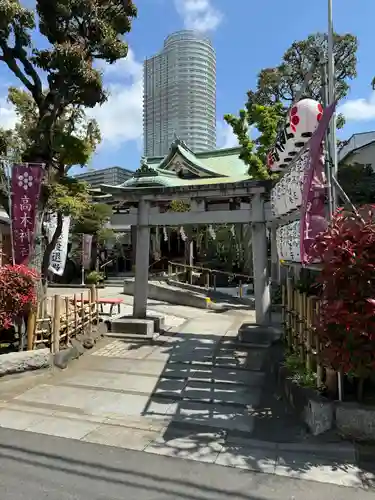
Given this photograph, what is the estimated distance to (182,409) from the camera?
20.7 feet

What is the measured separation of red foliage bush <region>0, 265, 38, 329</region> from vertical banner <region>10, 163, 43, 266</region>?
1.31m

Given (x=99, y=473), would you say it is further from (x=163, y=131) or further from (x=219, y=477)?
(x=163, y=131)

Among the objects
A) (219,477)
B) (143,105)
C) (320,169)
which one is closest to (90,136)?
(320,169)

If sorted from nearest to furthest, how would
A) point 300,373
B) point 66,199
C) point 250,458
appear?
point 250,458 < point 300,373 < point 66,199

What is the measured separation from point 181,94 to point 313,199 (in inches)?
1334

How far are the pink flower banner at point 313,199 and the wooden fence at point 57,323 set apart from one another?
5.17 metres

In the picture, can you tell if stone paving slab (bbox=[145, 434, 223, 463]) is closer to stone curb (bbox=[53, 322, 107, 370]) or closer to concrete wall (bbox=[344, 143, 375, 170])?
stone curb (bbox=[53, 322, 107, 370])

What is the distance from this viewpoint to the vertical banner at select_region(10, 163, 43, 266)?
8812 mm

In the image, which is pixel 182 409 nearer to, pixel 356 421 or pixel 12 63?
pixel 356 421

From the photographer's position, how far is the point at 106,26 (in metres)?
9.31

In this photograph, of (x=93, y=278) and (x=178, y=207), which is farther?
(x=93, y=278)

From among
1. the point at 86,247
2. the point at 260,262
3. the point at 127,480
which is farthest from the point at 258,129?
the point at 127,480

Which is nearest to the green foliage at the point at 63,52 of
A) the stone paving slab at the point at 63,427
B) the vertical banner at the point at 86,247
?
the stone paving slab at the point at 63,427

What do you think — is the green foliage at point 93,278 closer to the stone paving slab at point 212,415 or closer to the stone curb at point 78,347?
the stone curb at point 78,347
